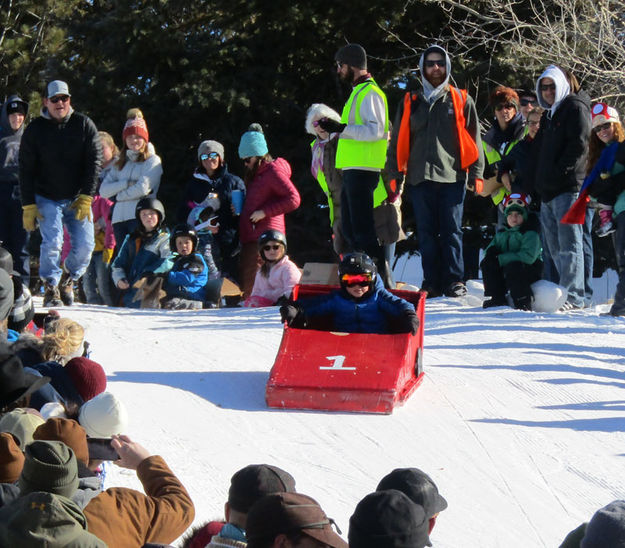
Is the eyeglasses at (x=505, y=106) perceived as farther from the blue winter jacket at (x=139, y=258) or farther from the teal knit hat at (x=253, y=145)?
the blue winter jacket at (x=139, y=258)

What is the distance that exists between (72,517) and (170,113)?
1338 centimetres

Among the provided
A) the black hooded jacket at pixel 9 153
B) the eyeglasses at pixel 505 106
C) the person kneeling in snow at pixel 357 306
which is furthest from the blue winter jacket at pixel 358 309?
the black hooded jacket at pixel 9 153

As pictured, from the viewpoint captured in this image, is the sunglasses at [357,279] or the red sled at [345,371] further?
the sunglasses at [357,279]

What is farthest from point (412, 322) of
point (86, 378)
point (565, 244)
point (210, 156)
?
point (210, 156)

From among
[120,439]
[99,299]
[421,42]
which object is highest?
[421,42]

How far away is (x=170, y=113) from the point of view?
16344mm

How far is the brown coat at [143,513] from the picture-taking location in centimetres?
389

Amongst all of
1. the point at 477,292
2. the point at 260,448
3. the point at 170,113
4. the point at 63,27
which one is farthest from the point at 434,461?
the point at 63,27

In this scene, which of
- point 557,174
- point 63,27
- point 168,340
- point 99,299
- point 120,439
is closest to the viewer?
point 120,439

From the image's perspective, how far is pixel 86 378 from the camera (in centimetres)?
593

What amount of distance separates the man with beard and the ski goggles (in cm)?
245

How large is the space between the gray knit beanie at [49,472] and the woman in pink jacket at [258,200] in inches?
320

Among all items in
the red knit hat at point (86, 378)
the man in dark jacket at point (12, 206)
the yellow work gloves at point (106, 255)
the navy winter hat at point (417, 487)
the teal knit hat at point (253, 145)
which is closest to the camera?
the navy winter hat at point (417, 487)

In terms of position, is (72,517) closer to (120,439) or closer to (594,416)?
(120,439)
